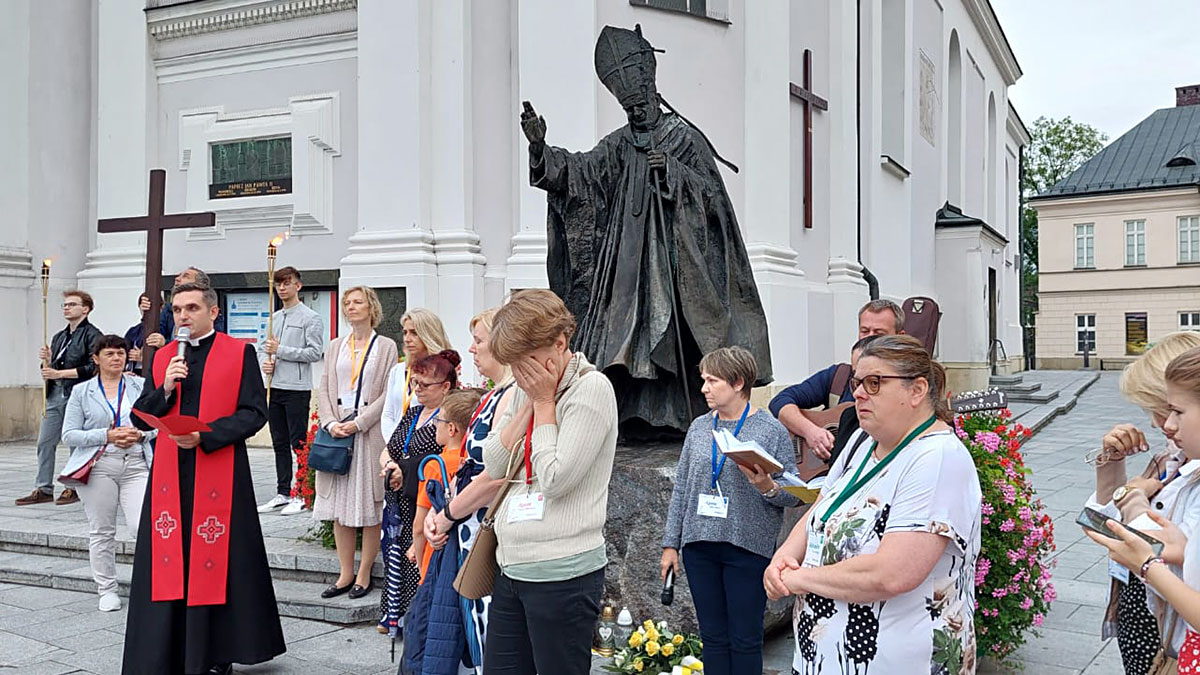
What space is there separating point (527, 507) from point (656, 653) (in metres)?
1.74

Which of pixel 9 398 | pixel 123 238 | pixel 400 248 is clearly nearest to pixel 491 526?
pixel 400 248

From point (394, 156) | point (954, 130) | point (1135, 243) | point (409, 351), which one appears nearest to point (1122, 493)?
point (409, 351)

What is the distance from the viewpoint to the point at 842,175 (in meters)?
13.3

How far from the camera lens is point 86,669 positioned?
5066mm

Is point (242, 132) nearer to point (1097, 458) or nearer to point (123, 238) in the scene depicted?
point (123, 238)

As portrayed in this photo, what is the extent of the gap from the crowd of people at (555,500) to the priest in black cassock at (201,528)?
0.03 ft

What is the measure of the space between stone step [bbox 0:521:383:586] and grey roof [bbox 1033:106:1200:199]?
45004 mm

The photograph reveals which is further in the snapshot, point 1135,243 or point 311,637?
point 1135,243

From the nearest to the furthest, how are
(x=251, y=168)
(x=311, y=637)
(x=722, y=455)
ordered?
(x=722, y=455), (x=311, y=637), (x=251, y=168)

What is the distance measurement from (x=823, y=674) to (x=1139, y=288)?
47107 mm

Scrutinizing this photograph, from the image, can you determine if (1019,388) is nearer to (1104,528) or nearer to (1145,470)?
(1145,470)

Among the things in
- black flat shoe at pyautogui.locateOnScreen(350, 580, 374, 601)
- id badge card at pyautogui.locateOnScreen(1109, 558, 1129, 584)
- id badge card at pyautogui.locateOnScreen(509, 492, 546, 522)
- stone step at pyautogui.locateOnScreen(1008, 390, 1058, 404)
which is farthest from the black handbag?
stone step at pyautogui.locateOnScreen(1008, 390, 1058, 404)

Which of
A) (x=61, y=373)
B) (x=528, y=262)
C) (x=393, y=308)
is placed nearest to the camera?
(x=61, y=373)

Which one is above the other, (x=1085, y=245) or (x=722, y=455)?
→ (x=1085, y=245)
